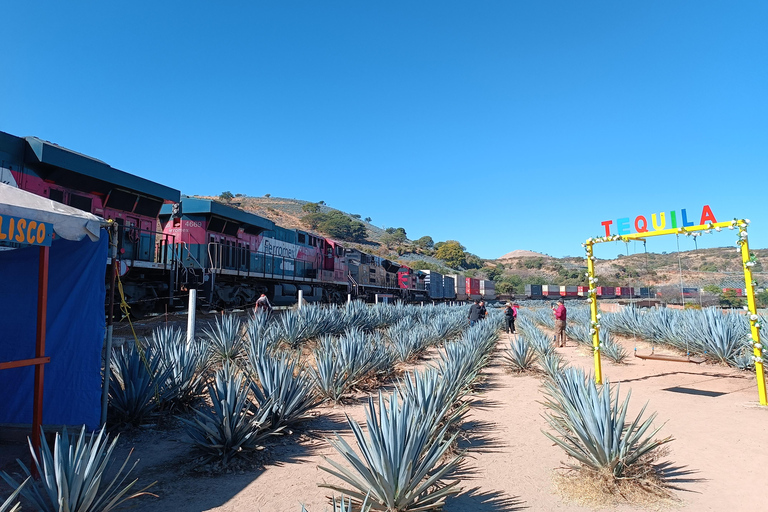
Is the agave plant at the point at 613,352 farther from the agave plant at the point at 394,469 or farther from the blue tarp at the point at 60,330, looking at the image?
the blue tarp at the point at 60,330

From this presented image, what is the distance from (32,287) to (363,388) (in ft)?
15.5

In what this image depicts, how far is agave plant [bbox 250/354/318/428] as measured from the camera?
4.92m

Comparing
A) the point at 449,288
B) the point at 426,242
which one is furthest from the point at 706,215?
the point at 426,242

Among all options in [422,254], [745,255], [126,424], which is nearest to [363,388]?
[126,424]

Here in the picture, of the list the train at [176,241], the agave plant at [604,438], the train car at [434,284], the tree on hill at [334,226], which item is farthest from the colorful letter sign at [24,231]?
the tree on hill at [334,226]

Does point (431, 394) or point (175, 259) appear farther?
point (175, 259)

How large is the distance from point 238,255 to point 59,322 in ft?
42.2

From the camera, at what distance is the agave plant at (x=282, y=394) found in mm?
4922

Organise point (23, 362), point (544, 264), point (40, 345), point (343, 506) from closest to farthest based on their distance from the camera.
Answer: point (343, 506)
point (23, 362)
point (40, 345)
point (544, 264)

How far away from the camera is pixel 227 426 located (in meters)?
4.11

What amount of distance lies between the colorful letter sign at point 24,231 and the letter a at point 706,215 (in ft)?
26.9

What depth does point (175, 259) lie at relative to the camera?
44.0 feet

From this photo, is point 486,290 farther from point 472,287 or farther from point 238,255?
point 238,255

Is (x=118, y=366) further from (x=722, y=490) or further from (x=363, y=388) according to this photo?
(x=722, y=490)
